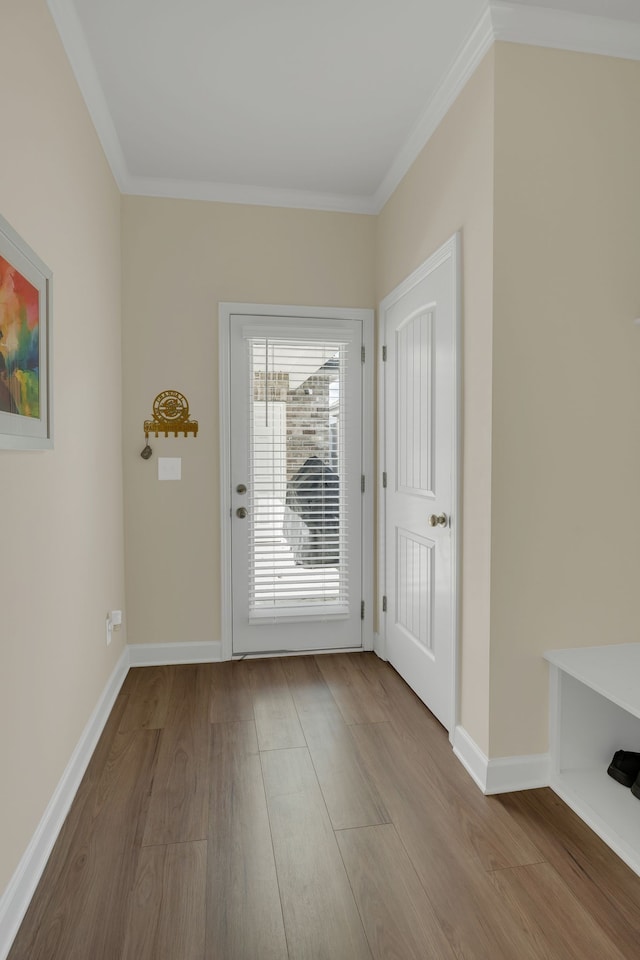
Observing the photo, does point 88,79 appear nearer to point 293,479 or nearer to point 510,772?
point 293,479

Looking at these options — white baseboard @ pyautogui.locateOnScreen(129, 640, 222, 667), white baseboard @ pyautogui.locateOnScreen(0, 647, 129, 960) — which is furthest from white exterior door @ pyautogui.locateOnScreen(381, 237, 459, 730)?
white baseboard @ pyautogui.locateOnScreen(0, 647, 129, 960)

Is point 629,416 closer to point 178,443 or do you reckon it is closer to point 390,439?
point 390,439

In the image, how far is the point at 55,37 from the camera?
6.39 ft

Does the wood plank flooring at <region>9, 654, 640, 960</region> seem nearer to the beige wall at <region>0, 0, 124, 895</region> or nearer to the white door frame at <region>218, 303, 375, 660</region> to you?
the beige wall at <region>0, 0, 124, 895</region>

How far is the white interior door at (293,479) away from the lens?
336 cm

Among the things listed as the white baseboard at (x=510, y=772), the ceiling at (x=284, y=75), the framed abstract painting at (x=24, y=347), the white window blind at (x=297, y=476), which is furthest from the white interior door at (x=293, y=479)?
the framed abstract painting at (x=24, y=347)

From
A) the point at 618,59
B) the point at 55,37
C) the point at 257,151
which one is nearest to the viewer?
the point at 55,37

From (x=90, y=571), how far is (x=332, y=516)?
148cm

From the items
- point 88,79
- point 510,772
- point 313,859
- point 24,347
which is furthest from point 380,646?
point 88,79

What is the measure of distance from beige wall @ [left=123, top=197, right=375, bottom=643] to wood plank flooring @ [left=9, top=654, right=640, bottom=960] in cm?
83

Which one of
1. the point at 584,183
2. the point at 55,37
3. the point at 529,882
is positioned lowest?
the point at 529,882

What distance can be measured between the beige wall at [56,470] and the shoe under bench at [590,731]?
1.71 m

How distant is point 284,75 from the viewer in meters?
2.35

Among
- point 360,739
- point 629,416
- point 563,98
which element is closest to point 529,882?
point 360,739
